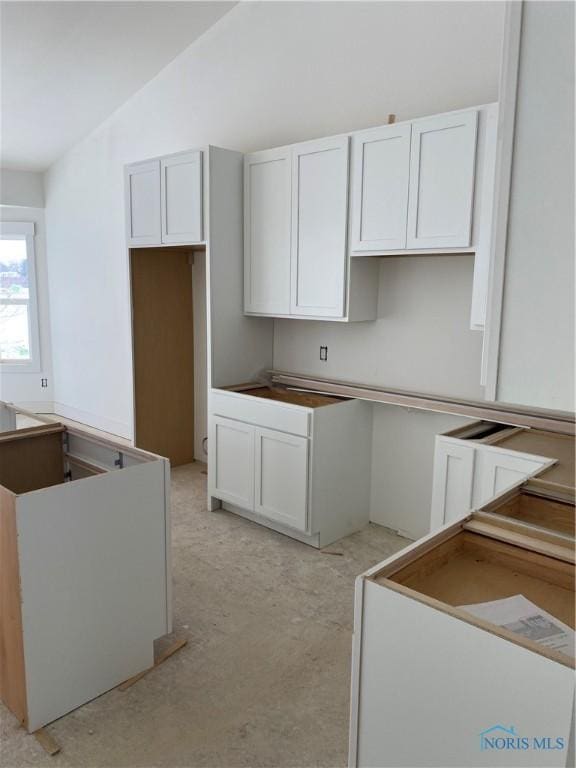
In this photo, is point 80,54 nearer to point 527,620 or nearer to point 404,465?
point 404,465

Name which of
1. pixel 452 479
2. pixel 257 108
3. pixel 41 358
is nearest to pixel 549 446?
pixel 452 479

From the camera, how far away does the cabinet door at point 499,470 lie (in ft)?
8.38

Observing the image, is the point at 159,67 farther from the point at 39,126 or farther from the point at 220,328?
the point at 220,328

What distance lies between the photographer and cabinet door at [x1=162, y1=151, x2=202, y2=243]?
12.7 ft

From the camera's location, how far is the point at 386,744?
135 cm

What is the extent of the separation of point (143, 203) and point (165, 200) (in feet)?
0.94

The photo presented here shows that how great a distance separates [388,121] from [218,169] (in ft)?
3.67

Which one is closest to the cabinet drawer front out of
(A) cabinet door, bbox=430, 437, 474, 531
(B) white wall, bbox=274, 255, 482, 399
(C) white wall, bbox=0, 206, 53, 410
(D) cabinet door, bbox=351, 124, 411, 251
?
(B) white wall, bbox=274, 255, 482, 399

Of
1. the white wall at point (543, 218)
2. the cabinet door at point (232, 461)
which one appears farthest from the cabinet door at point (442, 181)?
the white wall at point (543, 218)

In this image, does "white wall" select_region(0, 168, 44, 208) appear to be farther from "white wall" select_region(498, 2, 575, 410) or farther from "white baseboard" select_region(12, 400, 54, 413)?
"white wall" select_region(498, 2, 575, 410)

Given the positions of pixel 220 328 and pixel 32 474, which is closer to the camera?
pixel 32 474

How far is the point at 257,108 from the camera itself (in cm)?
424

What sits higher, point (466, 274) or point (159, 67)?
point (159, 67)

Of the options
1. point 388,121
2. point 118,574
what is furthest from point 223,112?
point 118,574
